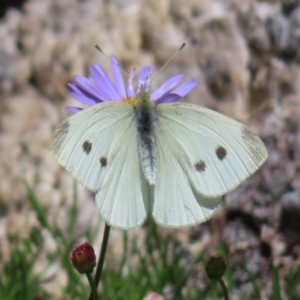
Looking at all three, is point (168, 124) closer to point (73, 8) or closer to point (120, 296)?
point (120, 296)

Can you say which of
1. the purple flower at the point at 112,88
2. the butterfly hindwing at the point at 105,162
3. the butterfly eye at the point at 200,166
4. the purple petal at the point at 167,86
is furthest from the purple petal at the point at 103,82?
the butterfly eye at the point at 200,166

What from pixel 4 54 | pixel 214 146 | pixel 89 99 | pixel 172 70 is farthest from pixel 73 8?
pixel 214 146

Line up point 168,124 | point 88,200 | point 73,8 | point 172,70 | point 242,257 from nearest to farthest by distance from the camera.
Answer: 1. point 168,124
2. point 242,257
3. point 88,200
4. point 172,70
5. point 73,8

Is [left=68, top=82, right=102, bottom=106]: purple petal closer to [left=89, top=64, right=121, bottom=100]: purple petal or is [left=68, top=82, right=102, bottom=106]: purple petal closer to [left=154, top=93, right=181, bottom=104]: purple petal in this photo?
[left=89, top=64, right=121, bottom=100]: purple petal

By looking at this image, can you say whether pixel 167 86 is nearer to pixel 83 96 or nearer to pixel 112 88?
pixel 112 88

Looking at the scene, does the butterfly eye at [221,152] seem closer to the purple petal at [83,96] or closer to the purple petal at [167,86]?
the purple petal at [167,86]

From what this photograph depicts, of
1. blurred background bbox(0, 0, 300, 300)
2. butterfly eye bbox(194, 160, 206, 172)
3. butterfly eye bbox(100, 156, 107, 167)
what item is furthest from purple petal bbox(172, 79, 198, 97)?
blurred background bbox(0, 0, 300, 300)
